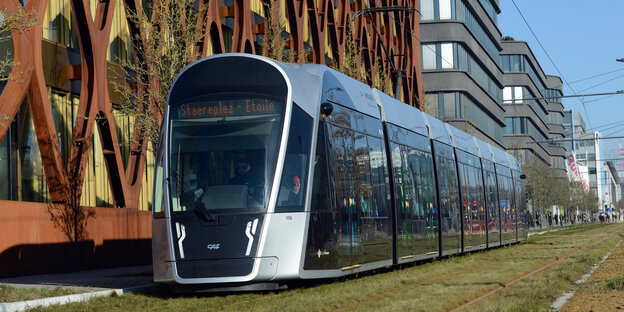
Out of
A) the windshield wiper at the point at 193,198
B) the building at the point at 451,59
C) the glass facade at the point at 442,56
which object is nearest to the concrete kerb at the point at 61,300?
the windshield wiper at the point at 193,198

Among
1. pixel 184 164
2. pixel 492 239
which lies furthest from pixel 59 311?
pixel 492 239

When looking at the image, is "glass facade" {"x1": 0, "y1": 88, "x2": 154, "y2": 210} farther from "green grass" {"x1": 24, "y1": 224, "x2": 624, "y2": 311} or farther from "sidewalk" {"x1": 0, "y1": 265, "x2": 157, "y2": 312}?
"green grass" {"x1": 24, "y1": 224, "x2": 624, "y2": 311}

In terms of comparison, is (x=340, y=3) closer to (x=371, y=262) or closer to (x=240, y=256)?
(x=371, y=262)

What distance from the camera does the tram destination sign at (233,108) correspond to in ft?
43.1

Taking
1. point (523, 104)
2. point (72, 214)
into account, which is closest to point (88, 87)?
point (72, 214)

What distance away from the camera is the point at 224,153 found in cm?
1286

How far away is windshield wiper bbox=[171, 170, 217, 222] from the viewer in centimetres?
1267

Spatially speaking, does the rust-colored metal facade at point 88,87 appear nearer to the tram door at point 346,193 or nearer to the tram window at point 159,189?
the tram window at point 159,189

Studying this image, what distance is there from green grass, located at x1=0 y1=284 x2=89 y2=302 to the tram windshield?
2015 mm

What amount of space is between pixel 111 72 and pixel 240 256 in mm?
13386

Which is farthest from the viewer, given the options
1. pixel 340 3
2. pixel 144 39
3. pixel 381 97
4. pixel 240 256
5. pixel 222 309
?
pixel 340 3

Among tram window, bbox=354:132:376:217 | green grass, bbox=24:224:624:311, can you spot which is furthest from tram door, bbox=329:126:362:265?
green grass, bbox=24:224:624:311

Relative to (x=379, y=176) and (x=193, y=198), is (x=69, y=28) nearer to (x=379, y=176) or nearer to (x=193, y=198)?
(x=379, y=176)

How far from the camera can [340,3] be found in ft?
145
